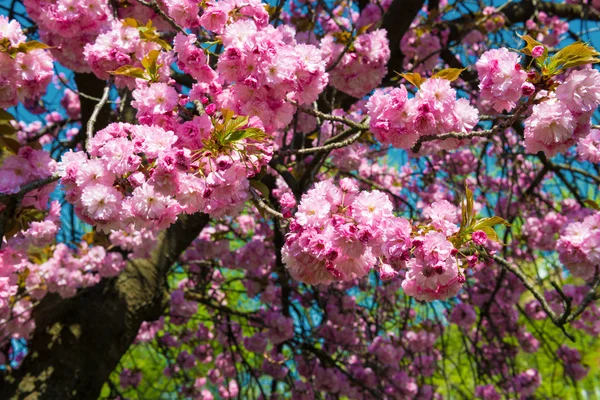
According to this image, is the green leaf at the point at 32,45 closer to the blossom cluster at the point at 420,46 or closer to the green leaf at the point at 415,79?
the green leaf at the point at 415,79

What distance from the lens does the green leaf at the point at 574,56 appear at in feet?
3.80

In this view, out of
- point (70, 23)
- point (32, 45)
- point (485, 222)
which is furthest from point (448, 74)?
point (70, 23)

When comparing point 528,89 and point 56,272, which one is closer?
point 528,89

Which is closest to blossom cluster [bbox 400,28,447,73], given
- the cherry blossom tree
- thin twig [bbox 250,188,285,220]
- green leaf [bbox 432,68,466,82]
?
the cherry blossom tree

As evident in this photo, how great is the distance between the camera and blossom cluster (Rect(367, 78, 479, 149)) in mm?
1291

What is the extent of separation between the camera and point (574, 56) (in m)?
1.18

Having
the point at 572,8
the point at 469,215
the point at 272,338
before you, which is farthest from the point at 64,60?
the point at 572,8

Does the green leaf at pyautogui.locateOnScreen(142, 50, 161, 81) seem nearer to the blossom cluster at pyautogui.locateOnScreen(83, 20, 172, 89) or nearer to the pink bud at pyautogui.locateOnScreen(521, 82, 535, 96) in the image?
the blossom cluster at pyautogui.locateOnScreen(83, 20, 172, 89)

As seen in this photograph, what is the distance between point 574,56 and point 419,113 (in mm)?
375

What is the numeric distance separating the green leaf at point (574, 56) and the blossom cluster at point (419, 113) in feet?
0.74

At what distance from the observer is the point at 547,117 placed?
48.0 inches

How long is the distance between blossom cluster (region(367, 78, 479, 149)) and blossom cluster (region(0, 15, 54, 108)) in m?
1.07

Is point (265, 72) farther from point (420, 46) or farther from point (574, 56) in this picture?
point (420, 46)

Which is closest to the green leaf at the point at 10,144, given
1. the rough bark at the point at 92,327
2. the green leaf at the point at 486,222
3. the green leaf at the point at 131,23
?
the green leaf at the point at 131,23
